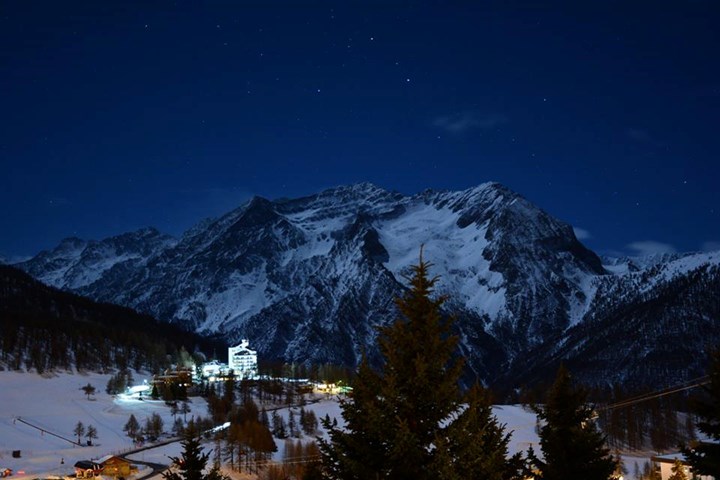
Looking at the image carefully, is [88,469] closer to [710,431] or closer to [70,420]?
[70,420]

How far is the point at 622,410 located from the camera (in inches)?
7608

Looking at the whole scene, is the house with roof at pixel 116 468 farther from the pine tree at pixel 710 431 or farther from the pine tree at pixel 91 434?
the pine tree at pixel 710 431

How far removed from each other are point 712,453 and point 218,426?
13032cm

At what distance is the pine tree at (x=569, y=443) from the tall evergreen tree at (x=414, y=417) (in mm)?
9854

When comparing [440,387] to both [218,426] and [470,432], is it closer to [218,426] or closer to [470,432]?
[470,432]

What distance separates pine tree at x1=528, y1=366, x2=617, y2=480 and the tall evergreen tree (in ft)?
32.3

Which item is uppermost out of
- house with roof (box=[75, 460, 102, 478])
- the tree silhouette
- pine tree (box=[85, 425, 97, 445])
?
the tree silhouette

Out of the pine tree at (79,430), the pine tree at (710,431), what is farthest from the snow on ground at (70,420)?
the pine tree at (710,431)

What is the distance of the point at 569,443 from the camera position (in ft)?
77.2

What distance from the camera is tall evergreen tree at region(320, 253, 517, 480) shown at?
13008 millimetres

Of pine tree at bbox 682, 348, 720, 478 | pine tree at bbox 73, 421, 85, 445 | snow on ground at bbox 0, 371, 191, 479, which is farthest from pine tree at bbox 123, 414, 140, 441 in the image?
pine tree at bbox 682, 348, 720, 478

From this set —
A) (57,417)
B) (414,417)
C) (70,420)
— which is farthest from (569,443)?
(57,417)

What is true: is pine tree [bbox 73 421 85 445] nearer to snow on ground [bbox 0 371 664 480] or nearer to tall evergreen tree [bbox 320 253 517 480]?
snow on ground [bbox 0 371 664 480]

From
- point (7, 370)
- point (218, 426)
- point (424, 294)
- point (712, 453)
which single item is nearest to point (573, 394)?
point (712, 453)
